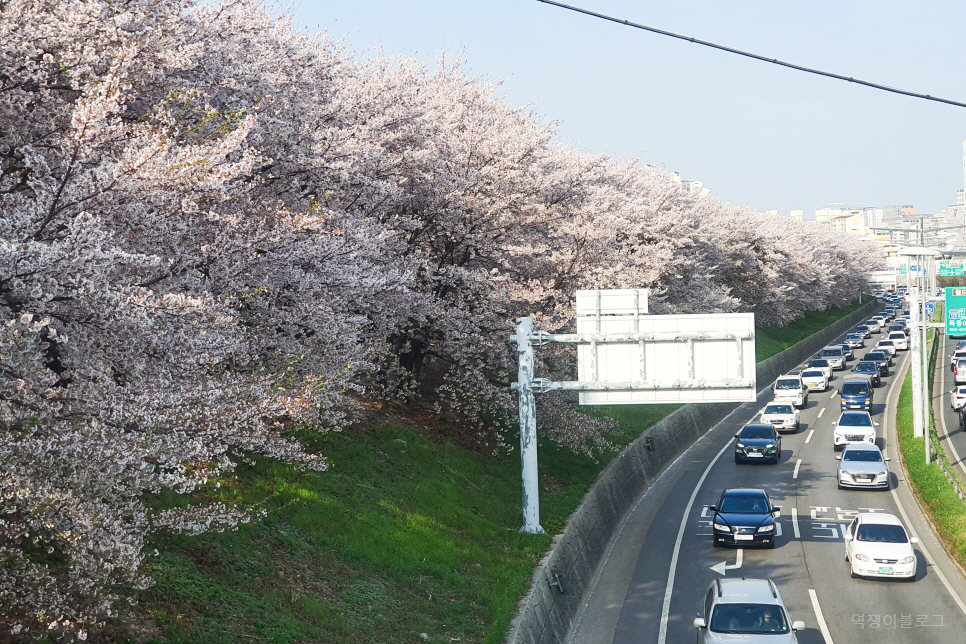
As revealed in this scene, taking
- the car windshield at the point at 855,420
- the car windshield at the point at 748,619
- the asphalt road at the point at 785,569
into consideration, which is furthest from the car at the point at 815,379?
the car windshield at the point at 748,619

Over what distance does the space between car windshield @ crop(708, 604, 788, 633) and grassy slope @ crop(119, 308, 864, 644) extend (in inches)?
147

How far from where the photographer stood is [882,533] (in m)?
21.2

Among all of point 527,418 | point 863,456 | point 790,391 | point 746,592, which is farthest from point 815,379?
point 746,592

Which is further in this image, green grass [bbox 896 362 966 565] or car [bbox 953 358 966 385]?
car [bbox 953 358 966 385]

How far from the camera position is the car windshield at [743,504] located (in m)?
24.1

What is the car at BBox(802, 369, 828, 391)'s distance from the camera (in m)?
57.3

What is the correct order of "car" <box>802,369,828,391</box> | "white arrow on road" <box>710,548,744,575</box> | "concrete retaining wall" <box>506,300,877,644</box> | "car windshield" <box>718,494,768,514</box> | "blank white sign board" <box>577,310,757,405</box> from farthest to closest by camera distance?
"car" <box>802,369,828,391</box>, "car windshield" <box>718,494,768,514</box>, "white arrow on road" <box>710,548,744,575</box>, "blank white sign board" <box>577,310,757,405</box>, "concrete retaining wall" <box>506,300,877,644</box>

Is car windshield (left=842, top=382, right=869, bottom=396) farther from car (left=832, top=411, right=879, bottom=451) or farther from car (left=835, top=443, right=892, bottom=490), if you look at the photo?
car (left=835, top=443, right=892, bottom=490)

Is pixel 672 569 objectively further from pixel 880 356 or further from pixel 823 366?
pixel 880 356

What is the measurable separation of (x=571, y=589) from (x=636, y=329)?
6.14 m

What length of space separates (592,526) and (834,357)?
46.7m

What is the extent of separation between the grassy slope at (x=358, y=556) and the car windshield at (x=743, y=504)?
426 cm

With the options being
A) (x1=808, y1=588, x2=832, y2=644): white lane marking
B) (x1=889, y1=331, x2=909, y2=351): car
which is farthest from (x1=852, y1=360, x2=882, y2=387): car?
(x1=808, y1=588, x2=832, y2=644): white lane marking

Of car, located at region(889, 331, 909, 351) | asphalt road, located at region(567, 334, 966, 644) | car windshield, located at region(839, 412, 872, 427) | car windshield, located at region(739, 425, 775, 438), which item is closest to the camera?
asphalt road, located at region(567, 334, 966, 644)
